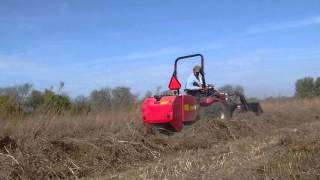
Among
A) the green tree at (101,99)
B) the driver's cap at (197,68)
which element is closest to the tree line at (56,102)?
the green tree at (101,99)

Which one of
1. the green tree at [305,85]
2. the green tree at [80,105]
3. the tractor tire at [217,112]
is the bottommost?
the tractor tire at [217,112]

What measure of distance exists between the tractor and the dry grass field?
35 centimetres

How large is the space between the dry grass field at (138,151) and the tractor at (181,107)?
0.35 metres

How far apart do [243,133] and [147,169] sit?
19.3ft

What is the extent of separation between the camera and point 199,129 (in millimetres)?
13508

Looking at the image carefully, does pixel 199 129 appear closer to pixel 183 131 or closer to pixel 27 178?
pixel 183 131

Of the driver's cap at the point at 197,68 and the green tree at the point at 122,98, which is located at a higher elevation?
the driver's cap at the point at 197,68

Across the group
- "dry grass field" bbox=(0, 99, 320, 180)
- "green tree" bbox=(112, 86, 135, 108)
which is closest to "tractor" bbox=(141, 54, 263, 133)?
"dry grass field" bbox=(0, 99, 320, 180)

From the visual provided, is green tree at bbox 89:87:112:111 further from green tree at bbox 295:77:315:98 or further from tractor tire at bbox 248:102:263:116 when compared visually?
green tree at bbox 295:77:315:98

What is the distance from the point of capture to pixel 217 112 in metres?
15.1

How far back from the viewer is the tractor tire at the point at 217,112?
1477cm

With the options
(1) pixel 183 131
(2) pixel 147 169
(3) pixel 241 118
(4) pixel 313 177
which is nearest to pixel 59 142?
(2) pixel 147 169

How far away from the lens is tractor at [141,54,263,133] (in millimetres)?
13234

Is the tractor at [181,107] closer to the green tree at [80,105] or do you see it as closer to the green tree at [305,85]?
the green tree at [80,105]
